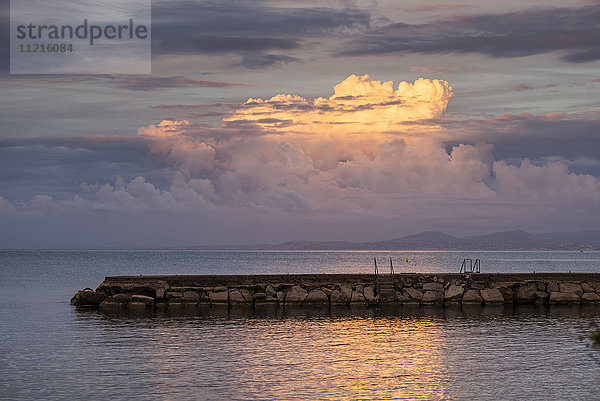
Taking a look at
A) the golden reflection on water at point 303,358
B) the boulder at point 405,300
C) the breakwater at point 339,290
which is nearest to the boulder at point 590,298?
the breakwater at point 339,290

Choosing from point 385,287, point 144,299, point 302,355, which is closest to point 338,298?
point 385,287

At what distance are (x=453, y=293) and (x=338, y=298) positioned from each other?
28.3ft

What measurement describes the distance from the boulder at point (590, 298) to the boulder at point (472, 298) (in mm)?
7797

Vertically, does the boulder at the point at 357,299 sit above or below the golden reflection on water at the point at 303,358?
above

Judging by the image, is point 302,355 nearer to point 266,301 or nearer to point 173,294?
point 266,301

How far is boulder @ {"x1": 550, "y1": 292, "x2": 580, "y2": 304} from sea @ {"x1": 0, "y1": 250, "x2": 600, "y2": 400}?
298 cm

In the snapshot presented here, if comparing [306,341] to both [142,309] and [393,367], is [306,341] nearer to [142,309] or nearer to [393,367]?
[393,367]

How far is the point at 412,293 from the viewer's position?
55.8m

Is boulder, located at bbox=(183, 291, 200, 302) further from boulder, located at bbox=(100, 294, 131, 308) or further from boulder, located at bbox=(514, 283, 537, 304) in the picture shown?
boulder, located at bbox=(514, 283, 537, 304)

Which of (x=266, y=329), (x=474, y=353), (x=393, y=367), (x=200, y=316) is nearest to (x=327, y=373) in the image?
(x=393, y=367)

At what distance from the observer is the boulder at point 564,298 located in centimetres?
5519

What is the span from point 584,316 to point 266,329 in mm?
21362

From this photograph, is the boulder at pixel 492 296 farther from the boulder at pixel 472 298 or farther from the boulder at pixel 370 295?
the boulder at pixel 370 295

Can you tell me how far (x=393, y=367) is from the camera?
30.8 metres
